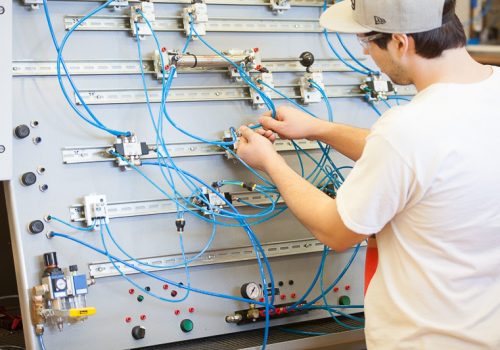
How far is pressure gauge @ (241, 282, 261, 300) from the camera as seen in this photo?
2.26 meters

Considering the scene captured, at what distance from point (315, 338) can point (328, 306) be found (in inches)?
8.1

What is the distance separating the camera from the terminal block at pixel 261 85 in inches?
92.7

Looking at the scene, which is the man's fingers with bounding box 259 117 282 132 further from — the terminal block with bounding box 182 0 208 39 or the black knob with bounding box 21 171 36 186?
the black knob with bounding box 21 171 36 186

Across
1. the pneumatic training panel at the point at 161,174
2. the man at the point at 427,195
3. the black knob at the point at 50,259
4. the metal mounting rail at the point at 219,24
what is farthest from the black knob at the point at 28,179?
the man at the point at 427,195

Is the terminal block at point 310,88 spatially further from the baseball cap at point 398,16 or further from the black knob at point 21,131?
the black knob at point 21,131

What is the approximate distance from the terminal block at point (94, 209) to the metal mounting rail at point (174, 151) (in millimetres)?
125

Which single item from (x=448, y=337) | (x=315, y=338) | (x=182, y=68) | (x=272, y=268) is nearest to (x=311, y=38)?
(x=182, y=68)

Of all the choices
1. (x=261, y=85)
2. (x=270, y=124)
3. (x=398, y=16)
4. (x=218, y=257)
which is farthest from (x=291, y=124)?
(x=398, y=16)

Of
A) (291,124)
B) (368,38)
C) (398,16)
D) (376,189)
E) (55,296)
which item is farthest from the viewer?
(291,124)

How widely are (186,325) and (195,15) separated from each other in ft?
3.50

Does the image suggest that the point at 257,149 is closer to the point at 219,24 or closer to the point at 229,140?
the point at 229,140

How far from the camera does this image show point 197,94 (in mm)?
2281

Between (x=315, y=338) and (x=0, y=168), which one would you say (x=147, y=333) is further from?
(x=0, y=168)

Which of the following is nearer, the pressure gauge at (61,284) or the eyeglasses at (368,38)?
the eyeglasses at (368,38)
